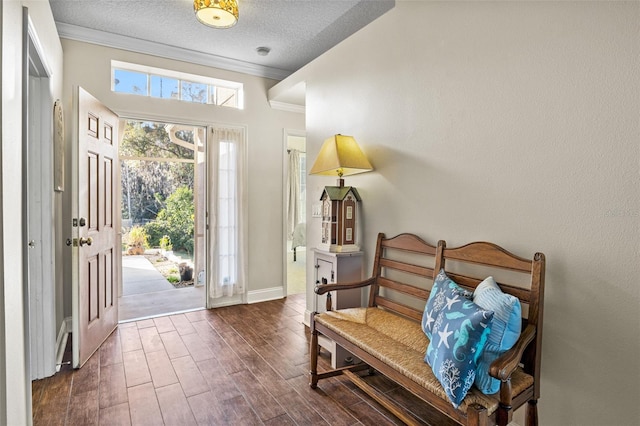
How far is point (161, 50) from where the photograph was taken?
3668 mm

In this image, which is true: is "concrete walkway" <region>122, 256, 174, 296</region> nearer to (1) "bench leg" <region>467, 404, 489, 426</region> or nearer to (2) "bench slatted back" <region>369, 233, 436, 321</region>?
(2) "bench slatted back" <region>369, 233, 436, 321</region>

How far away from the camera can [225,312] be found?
12.6 feet

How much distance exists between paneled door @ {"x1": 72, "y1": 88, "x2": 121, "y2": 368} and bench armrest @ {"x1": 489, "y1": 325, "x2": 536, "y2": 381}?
8.97 ft

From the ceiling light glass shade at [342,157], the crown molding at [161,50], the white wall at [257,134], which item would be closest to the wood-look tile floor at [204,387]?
the white wall at [257,134]

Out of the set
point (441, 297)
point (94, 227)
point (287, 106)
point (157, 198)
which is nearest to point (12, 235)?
point (94, 227)

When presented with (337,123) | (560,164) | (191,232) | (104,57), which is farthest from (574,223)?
(191,232)

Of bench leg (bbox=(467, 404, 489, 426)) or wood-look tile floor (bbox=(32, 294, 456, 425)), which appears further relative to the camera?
wood-look tile floor (bbox=(32, 294, 456, 425))

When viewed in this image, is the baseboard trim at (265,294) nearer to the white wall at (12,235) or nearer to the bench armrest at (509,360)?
the white wall at (12,235)

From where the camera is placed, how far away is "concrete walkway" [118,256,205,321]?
390cm

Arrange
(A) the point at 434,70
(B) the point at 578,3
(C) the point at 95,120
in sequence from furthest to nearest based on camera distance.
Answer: (C) the point at 95,120, (A) the point at 434,70, (B) the point at 578,3

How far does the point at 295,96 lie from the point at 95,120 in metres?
2.11

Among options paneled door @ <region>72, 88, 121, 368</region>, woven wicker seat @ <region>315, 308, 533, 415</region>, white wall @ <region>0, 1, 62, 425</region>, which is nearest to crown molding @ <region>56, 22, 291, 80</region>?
paneled door @ <region>72, 88, 121, 368</region>

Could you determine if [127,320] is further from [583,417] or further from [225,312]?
[583,417]

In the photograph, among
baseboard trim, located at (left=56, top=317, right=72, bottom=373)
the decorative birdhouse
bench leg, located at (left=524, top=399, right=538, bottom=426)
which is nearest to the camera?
bench leg, located at (left=524, top=399, right=538, bottom=426)
